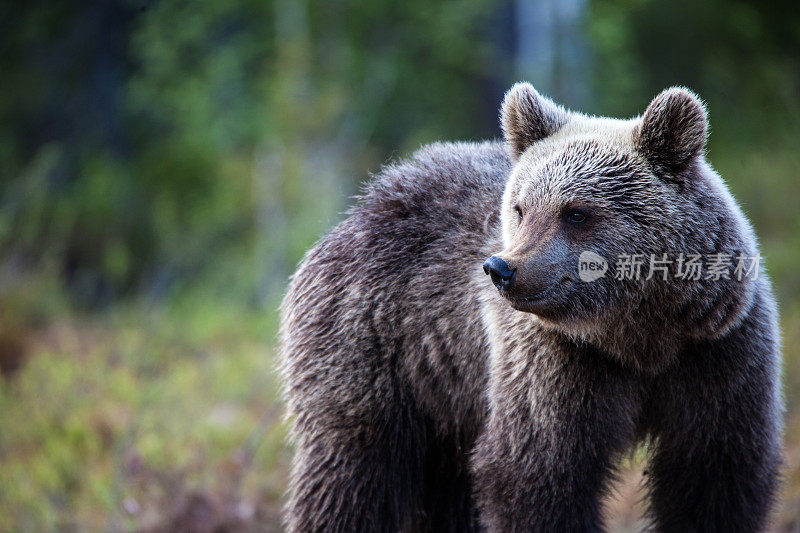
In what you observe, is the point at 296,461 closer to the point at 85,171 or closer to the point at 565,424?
the point at 565,424

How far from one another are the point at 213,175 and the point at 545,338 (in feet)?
34.7

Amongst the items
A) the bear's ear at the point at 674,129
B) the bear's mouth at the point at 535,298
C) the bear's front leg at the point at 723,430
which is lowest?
the bear's front leg at the point at 723,430

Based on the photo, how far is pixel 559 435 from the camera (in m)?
3.64

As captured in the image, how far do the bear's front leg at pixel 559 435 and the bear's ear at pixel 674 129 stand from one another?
34.0 inches

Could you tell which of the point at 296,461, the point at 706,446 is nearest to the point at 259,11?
the point at 296,461

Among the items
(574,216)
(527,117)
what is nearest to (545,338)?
(574,216)

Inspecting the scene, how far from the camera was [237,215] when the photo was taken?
1331 cm

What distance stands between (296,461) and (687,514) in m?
2.03

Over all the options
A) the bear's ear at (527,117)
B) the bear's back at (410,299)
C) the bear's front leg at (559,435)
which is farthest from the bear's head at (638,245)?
the bear's back at (410,299)

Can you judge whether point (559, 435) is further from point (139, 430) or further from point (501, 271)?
point (139, 430)

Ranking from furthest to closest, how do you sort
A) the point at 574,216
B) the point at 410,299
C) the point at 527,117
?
the point at 410,299 → the point at 527,117 → the point at 574,216

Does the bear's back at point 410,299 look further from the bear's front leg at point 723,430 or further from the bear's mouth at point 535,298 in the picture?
the bear's front leg at point 723,430

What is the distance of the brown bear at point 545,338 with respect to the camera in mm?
3439

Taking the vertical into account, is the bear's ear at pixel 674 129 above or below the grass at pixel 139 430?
above
